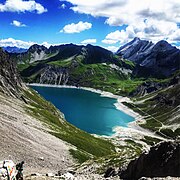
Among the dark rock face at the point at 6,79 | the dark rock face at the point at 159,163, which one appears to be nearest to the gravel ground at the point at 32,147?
the dark rock face at the point at 159,163

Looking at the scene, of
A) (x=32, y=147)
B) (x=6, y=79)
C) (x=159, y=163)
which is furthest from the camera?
(x=6, y=79)

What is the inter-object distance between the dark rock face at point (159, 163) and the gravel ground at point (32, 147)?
30.4 meters

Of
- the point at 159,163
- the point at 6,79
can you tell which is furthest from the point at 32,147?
the point at 6,79

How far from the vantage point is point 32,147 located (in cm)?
8438

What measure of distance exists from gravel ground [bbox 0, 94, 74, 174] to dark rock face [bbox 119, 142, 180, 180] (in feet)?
99.8

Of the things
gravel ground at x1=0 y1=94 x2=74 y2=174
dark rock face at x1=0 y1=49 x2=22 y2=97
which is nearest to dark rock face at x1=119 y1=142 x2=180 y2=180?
gravel ground at x1=0 y1=94 x2=74 y2=174

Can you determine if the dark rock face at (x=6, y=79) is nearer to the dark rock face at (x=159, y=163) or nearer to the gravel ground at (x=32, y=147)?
the gravel ground at (x=32, y=147)

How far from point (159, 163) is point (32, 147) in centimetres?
5353

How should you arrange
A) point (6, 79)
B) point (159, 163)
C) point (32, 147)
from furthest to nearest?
1. point (6, 79)
2. point (32, 147)
3. point (159, 163)

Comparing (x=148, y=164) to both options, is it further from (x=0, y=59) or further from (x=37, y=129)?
(x=0, y=59)

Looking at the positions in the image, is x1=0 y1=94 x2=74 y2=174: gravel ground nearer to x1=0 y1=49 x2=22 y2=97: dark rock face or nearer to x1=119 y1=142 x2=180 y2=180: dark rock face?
x1=119 y1=142 x2=180 y2=180: dark rock face

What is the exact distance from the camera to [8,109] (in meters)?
117

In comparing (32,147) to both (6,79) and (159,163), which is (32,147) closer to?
(159,163)

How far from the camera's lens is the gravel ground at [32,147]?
7381 cm
